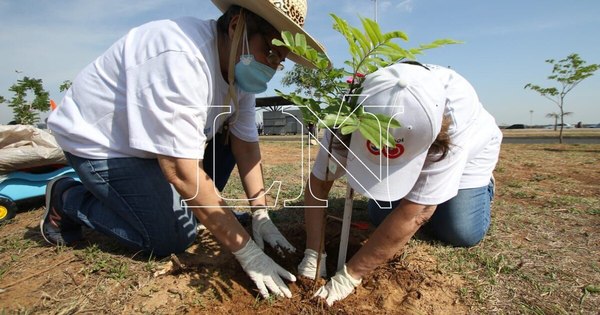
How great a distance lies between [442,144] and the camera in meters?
1.53

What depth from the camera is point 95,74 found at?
1861 mm

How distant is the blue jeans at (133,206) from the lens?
1902 millimetres

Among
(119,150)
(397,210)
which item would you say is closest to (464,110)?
(397,210)

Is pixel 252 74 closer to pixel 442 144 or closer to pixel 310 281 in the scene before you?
pixel 442 144

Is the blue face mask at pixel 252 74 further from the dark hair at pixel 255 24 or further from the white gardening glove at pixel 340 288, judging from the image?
the white gardening glove at pixel 340 288

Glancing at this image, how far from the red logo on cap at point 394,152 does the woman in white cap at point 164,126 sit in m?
0.71

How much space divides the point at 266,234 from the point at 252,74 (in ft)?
3.32

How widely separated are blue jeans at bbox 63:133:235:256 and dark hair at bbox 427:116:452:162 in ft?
4.56

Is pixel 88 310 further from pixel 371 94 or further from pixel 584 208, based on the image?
pixel 584 208

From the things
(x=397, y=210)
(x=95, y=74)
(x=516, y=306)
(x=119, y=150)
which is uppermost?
(x=95, y=74)

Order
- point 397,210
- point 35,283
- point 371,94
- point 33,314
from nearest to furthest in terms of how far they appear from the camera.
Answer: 1. point 371,94
2. point 33,314
3. point 397,210
4. point 35,283

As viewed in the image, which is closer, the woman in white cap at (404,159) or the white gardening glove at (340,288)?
the woman in white cap at (404,159)

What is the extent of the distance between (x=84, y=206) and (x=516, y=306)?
2378 mm

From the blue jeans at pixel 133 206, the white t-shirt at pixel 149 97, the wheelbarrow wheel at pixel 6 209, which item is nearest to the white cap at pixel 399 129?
the white t-shirt at pixel 149 97
